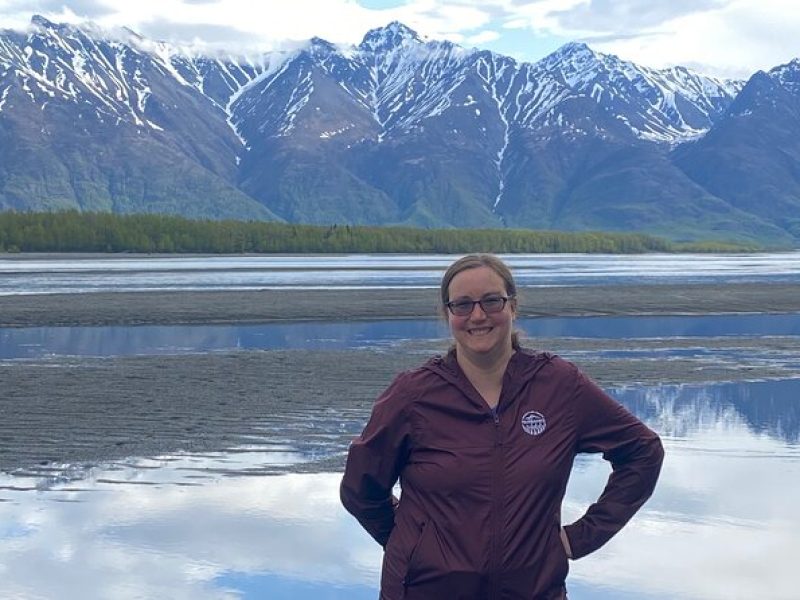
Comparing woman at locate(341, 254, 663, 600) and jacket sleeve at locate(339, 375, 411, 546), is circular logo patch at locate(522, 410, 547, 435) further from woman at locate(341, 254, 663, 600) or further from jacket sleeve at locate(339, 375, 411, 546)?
jacket sleeve at locate(339, 375, 411, 546)

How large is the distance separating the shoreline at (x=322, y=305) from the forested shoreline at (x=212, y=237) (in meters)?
72.1

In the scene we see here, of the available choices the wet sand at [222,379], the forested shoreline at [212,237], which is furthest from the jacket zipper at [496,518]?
the forested shoreline at [212,237]

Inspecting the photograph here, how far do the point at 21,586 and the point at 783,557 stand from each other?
6734mm

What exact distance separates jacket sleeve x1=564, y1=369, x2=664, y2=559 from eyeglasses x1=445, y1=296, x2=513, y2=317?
422mm

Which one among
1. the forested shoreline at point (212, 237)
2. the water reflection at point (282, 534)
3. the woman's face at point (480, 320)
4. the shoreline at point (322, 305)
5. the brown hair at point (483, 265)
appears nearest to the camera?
the woman's face at point (480, 320)

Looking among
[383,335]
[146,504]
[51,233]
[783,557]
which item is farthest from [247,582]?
[51,233]

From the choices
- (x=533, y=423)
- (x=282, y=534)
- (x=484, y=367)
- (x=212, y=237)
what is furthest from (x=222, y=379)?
(x=212, y=237)

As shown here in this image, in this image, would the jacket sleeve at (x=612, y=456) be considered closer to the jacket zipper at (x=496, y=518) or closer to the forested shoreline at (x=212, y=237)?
the jacket zipper at (x=496, y=518)

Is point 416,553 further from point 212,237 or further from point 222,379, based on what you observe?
point 212,237

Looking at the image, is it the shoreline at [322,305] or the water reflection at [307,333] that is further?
the shoreline at [322,305]

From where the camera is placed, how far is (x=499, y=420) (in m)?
5.35

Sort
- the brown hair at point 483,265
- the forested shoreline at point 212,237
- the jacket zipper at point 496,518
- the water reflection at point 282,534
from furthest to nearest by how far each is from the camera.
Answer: the forested shoreline at point 212,237
the water reflection at point 282,534
the brown hair at point 483,265
the jacket zipper at point 496,518

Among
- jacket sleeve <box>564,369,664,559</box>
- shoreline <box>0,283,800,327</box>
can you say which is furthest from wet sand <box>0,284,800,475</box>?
jacket sleeve <box>564,369,664,559</box>

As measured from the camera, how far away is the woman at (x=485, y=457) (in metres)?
5.30
